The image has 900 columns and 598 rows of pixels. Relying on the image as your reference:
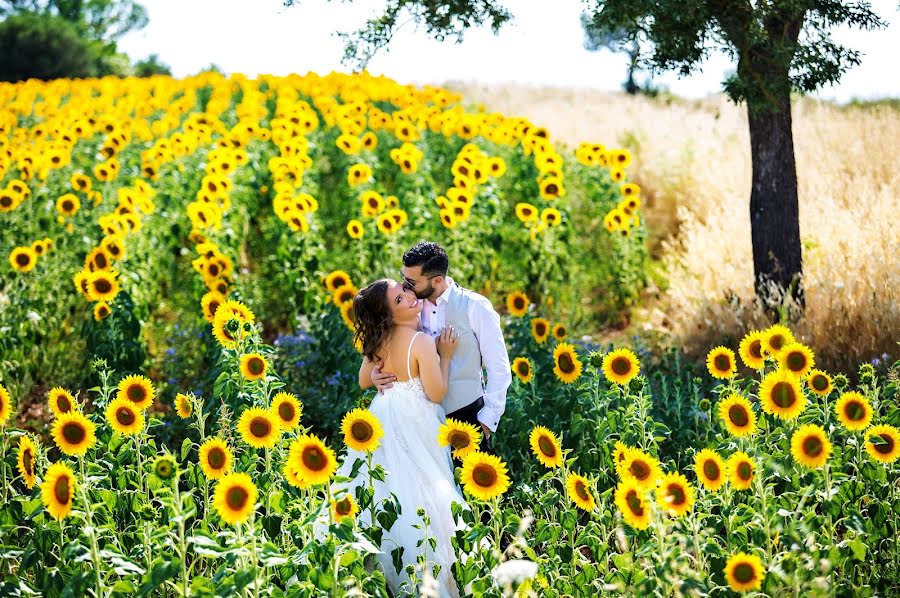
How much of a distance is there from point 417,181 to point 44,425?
4001mm

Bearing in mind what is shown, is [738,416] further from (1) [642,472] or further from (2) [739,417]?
(1) [642,472]

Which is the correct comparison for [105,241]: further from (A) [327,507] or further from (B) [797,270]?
(B) [797,270]

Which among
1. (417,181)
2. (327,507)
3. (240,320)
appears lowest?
(327,507)

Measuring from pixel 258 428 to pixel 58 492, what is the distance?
80 cm

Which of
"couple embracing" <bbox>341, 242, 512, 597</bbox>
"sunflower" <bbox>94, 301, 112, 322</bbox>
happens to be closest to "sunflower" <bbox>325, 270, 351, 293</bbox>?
"sunflower" <bbox>94, 301, 112, 322</bbox>

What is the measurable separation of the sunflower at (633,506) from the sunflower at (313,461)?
1.02 meters

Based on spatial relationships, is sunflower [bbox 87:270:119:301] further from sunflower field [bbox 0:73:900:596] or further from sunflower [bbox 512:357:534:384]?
sunflower [bbox 512:357:534:384]

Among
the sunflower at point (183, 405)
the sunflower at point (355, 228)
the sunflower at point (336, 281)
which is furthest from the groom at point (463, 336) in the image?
the sunflower at point (355, 228)

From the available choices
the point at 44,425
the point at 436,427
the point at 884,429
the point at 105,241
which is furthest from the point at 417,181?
the point at 884,429

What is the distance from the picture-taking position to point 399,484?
409 centimetres

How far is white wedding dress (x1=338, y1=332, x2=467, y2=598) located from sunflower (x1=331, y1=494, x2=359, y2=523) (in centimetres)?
52

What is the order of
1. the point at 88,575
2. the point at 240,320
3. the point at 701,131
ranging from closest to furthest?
the point at 88,575 → the point at 240,320 → the point at 701,131

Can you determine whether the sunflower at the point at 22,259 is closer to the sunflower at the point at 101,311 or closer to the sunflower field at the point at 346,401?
the sunflower field at the point at 346,401

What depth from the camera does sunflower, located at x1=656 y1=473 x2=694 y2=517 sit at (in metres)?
3.28
